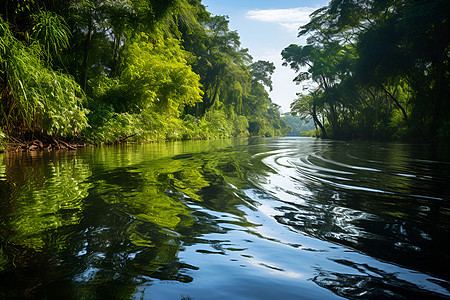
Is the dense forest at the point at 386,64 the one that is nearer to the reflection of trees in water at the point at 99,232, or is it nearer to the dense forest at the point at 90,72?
the dense forest at the point at 90,72

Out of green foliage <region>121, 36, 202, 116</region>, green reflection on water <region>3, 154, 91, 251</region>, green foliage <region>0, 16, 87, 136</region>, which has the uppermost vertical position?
green foliage <region>121, 36, 202, 116</region>

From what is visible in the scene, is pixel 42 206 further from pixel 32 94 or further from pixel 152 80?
pixel 152 80

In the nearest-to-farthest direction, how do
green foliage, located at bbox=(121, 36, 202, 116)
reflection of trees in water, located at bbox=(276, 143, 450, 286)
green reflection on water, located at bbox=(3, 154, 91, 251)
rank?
1. reflection of trees in water, located at bbox=(276, 143, 450, 286)
2. green reflection on water, located at bbox=(3, 154, 91, 251)
3. green foliage, located at bbox=(121, 36, 202, 116)

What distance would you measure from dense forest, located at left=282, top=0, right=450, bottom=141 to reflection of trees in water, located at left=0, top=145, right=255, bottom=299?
42.9 feet

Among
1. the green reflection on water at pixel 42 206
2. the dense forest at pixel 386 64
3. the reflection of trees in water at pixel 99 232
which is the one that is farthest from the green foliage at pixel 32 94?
the dense forest at pixel 386 64

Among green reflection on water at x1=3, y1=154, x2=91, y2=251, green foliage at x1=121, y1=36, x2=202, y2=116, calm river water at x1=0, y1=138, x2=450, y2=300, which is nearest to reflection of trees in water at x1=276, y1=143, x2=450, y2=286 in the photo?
calm river water at x1=0, y1=138, x2=450, y2=300

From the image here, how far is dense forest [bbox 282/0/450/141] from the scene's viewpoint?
11.9 m

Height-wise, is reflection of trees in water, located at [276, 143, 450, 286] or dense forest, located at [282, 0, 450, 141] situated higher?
dense forest, located at [282, 0, 450, 141]

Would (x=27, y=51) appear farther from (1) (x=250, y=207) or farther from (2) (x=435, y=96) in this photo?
(2) (x=435, y=96)

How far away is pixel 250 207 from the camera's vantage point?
6.07 ft

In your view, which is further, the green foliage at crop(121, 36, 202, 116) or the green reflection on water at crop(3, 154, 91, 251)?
the green foliage at crop(121, 36, 202, 116)

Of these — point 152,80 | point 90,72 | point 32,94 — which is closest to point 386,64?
point 152,80

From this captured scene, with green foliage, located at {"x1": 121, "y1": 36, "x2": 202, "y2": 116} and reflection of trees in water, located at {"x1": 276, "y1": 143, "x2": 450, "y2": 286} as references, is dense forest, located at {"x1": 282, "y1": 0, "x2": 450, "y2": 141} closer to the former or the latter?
green foliage, located at {"x1": 121, "y1": 36, "x2": 202, "y2": 116}

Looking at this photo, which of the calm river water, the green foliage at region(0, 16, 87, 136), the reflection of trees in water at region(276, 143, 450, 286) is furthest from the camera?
Result: the green foliage at region(0, 16, 87, 136)
